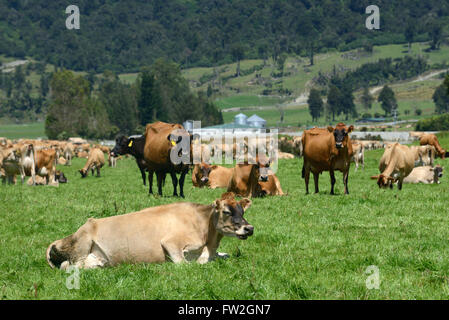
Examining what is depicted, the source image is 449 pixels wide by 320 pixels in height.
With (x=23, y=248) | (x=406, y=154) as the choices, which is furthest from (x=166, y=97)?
(x=23, y=248)

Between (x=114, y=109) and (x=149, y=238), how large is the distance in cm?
15434

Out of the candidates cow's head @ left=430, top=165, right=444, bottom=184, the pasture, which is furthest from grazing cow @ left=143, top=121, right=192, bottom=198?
cow's head @ left=430, top=165, right=444, bottom=184

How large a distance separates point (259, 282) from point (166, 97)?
171 meters

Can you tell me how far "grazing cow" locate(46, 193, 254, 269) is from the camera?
355 inches

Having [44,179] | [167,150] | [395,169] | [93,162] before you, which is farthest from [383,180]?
[93,162]

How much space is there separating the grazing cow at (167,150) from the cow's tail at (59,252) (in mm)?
10233

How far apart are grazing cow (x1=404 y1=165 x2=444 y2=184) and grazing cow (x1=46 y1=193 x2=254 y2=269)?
1877 centimetres

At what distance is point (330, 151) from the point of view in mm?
20141

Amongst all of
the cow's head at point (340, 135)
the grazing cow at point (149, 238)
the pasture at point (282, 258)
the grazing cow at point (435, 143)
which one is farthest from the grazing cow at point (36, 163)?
the grazing cow at point (435, 143)

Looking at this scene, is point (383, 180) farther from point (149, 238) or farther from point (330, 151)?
point (149, 238)

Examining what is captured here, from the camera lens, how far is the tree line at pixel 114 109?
139m

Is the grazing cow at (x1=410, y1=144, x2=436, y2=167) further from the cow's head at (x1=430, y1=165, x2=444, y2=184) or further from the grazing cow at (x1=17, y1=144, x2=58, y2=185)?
the grazing cow at (x1=17, y1=144, x2=58, y2=185)
